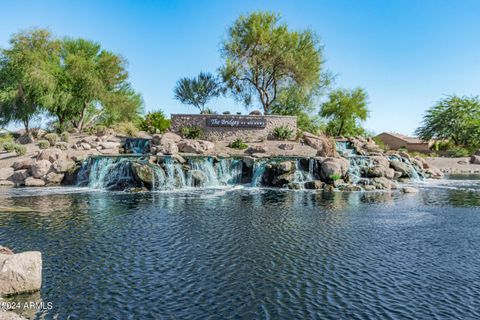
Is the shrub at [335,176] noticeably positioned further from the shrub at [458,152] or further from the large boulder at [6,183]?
the shrub at [458,152]

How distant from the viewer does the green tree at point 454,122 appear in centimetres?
6388

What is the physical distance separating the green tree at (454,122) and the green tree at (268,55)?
3027 cm

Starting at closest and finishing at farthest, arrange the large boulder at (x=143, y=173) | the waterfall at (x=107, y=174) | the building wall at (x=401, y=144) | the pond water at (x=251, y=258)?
the pond water at (x=251, y=258)
the large boulder at (x=143, y=173)
the waterfall at (x=107, y=174)
the building wall at (x=401, y=144)

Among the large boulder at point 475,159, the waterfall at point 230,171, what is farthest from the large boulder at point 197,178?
the large boulder at point 475,159

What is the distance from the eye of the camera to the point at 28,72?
147ft

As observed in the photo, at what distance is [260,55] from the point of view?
169ft

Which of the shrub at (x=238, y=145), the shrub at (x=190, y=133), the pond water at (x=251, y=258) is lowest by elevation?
the pond water at (x=251, y=258)

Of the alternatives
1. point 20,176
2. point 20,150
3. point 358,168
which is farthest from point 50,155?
point 358,168

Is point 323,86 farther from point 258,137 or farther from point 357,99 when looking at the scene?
point 258,137

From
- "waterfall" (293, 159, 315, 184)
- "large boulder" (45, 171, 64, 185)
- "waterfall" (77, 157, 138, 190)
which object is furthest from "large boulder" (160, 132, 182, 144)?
"waterfall" (293, 159, 315, 184)

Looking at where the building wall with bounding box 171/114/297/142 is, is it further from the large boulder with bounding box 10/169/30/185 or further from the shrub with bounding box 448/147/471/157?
the shrub with bounding box 448/147/471/157

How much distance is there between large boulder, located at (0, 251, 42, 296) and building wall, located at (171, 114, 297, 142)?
1454 inches

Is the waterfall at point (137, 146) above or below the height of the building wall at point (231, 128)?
below

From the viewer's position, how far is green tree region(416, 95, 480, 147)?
210 ft
